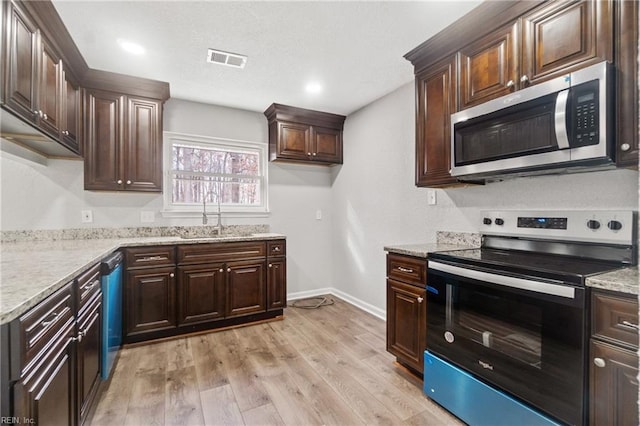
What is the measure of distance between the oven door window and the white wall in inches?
30.2

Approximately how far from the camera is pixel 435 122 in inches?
89.3

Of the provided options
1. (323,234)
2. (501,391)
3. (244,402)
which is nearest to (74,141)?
(244,402)

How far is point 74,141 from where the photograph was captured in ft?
8.46

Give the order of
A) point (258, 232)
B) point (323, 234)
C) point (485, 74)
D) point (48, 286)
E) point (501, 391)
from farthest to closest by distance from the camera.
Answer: point (323, 234) → point (258, 232) → point (485, 74) → point (501, 391) → point (48, 286)

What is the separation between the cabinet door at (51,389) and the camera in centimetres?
96

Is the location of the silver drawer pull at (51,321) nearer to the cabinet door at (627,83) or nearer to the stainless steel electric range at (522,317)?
the stainless steel electric range at (522,317)

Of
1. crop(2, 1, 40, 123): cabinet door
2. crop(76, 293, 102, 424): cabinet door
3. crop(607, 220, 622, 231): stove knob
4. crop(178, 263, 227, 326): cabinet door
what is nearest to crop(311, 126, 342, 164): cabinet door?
crop(178, 263, 227, 326): cabinet door

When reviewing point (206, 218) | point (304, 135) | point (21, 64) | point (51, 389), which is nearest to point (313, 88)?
point (304, 135)

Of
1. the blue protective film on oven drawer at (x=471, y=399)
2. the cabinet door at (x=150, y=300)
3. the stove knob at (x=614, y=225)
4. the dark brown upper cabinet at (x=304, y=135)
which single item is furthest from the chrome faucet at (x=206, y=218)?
the stove knob at (x=614, y=225)

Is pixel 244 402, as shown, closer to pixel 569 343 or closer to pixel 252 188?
pixel 569 343

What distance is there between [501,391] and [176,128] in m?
3.74

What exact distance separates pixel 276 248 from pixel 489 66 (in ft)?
8.27

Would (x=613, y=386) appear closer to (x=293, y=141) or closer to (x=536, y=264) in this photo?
(x=536, y=264)

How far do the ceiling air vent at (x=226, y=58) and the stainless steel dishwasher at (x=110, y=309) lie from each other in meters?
1.78
